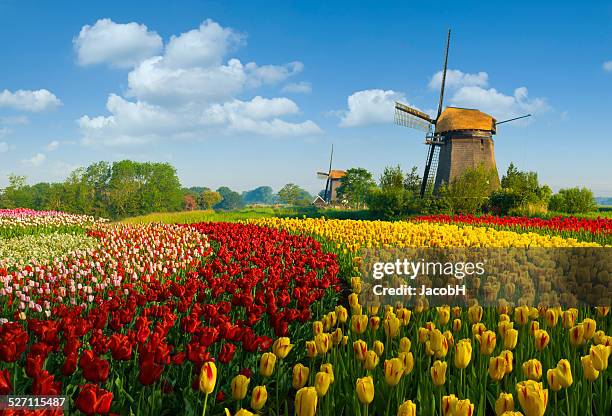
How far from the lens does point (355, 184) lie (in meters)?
61.2

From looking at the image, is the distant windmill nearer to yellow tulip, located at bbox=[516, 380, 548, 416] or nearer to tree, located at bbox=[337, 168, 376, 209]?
tree, located at bbox=[337, 168, 376, 209]

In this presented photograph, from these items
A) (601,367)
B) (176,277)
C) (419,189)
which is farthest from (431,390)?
(419,189)

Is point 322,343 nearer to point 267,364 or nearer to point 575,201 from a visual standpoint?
point 267,364

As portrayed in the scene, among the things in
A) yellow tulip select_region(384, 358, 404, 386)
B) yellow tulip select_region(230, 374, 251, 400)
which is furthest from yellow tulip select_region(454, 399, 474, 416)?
yellow tulip select_region(230, 374, 251, 400)

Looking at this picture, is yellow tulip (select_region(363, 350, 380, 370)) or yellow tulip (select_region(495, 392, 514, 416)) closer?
yellow tulip (select_region(495, 392, 514, 416))

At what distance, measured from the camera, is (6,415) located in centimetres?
184

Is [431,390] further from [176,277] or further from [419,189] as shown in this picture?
[419,189]

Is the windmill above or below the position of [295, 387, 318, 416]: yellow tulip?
above

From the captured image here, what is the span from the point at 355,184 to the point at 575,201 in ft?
111

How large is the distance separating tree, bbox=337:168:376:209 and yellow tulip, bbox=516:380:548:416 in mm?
57545

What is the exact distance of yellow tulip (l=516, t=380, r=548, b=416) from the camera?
203cm

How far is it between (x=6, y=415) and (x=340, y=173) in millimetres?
74102

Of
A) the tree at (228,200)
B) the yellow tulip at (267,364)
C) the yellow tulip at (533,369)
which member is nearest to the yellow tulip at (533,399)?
the yellow tulip at (533,369)

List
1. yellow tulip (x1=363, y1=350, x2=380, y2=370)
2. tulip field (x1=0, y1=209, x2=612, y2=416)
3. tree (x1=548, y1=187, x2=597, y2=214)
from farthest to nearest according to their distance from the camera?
tree (x1=548, y1=187, x2=597, y2=214)
yellow tulip (x1=363, y1=350, x2=380, y2=370)
tulip field (x1=0, y1=209, x2=612, y2=416)
